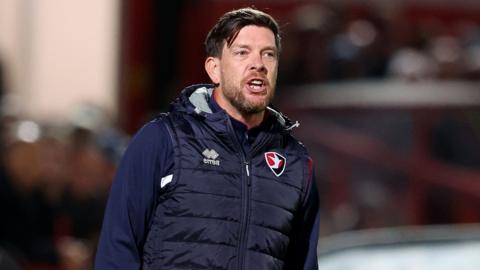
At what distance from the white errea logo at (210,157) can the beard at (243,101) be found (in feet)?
0.59

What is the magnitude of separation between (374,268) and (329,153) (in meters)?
3.10

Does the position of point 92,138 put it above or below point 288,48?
below

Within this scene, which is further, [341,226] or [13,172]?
[341,226]

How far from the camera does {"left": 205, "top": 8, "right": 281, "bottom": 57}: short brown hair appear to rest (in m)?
4.79

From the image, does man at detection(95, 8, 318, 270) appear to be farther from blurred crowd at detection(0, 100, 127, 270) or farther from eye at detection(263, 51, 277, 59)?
blurred crowd at detection(0, 100, 127, 270)

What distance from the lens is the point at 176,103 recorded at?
4.91m

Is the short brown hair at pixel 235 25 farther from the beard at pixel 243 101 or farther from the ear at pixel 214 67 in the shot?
the beard at pixel 243 101

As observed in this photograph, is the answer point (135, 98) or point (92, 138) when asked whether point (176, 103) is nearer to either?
point (92, 138)

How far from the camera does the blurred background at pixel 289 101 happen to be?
9969 mm

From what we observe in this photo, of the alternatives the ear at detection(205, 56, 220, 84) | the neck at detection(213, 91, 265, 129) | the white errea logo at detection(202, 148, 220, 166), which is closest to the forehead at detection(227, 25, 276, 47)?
the ear at detection(205, 56, 220, 84)

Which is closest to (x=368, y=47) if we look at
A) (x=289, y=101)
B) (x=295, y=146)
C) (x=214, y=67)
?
(x=289, y=101)

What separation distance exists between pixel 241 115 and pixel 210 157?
210mm

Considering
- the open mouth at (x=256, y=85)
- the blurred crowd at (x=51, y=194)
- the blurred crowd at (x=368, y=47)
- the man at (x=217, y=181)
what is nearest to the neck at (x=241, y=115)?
the man at (x=217, y=181)

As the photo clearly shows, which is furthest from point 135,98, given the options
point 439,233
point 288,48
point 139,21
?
point 439,233
